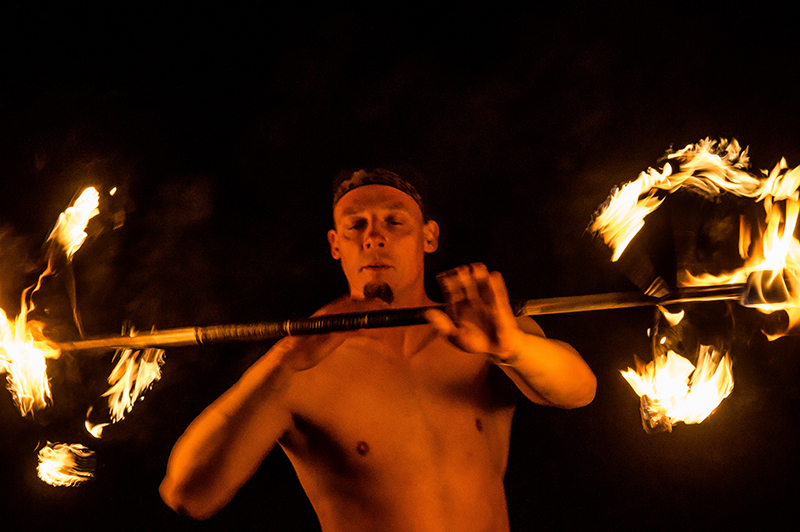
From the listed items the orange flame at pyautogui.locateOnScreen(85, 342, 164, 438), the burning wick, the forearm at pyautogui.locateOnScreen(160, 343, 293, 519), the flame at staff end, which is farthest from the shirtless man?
the burning wick

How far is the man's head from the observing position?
75.6 inches

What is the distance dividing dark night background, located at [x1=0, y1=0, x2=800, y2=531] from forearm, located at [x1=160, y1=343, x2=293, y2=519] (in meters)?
0.65

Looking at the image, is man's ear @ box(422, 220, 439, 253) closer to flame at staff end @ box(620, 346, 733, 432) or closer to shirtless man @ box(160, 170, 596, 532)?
shirtless man @ box(160, 170, 596, 532)

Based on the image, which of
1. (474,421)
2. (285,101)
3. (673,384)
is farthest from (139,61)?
(673,384)

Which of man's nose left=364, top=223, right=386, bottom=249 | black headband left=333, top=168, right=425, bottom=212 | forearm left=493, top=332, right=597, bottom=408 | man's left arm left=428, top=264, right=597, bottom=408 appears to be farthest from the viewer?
black headband left=333, top=168, right=425, bottom=212

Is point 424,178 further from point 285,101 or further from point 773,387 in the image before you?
point 773,387

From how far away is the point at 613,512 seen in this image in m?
2.18

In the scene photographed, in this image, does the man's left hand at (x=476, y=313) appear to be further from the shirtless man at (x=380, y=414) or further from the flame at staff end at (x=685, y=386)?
the flame at staff end at (x=685, y=386)

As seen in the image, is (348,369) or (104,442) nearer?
(348,369)

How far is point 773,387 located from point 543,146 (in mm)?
1285

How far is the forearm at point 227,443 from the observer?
1697mm

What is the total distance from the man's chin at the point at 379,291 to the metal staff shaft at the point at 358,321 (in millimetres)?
354

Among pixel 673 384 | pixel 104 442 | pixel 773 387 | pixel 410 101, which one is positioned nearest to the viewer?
pixel 673 384

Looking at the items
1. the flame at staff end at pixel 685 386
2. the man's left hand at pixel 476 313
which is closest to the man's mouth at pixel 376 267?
the man's left hand at pixel 476 313
